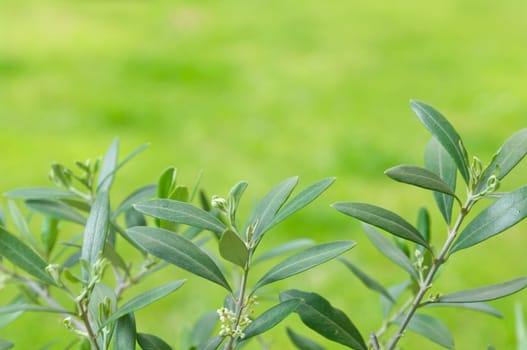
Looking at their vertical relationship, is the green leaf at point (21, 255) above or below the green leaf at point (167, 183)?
below

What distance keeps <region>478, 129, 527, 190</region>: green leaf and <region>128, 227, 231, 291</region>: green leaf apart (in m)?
0.19

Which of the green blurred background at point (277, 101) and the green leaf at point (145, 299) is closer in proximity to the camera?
the green leaf at point (145, 299)

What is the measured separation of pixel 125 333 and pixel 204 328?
0.24m

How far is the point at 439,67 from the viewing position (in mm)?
3361

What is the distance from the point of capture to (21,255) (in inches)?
15.5

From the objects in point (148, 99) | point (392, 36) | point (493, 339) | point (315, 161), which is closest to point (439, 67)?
point (392, 36)

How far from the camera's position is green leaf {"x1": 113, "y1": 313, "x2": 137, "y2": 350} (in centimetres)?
40

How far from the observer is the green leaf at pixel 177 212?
15.6 inches

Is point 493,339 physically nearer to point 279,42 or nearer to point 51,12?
point 279,42

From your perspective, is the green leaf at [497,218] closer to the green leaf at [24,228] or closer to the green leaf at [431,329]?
the green leaf at [431,329]

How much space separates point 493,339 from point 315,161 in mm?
989

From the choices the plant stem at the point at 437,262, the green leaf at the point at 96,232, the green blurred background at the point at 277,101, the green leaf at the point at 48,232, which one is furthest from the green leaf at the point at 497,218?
the green blurred background at the point at 277,101

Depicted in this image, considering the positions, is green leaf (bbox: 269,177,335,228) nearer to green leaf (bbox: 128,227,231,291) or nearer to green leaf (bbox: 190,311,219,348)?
green leaf (bbox: 128,227,231,291)

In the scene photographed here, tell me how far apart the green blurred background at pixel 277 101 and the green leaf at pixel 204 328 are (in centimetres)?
95
